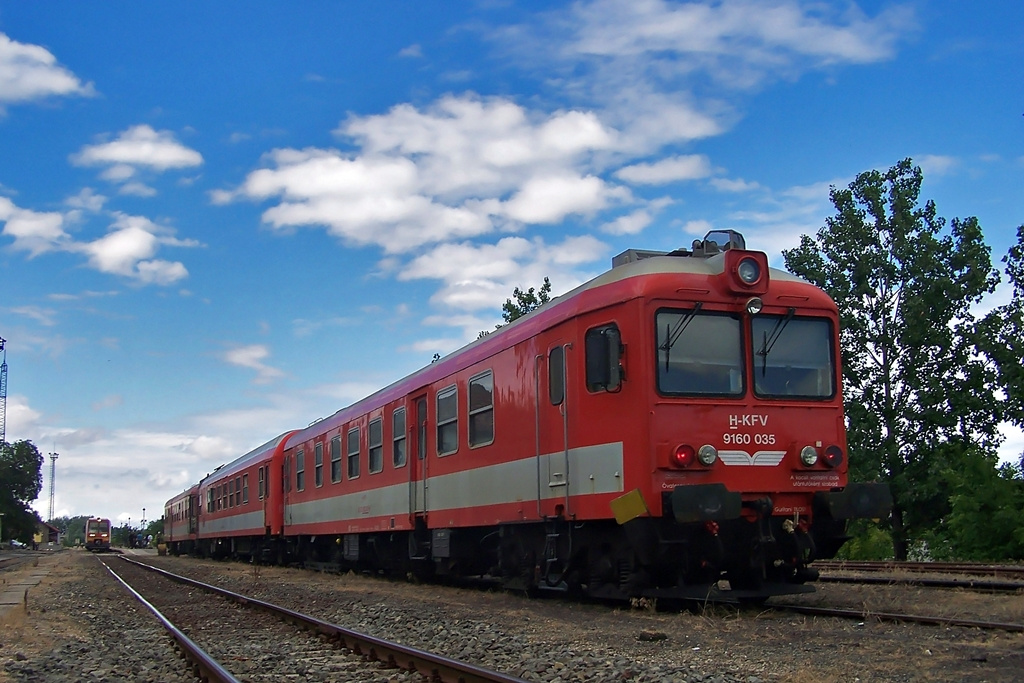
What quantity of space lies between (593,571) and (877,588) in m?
3.71

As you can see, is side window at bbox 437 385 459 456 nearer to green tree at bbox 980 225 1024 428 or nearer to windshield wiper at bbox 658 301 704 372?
windshield wiper at bbox 658 301 704 372

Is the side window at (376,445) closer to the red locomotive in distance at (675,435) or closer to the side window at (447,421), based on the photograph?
the side window at (447,421)

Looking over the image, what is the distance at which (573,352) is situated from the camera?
33.7 feet

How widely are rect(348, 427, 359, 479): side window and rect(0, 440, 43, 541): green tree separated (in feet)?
298

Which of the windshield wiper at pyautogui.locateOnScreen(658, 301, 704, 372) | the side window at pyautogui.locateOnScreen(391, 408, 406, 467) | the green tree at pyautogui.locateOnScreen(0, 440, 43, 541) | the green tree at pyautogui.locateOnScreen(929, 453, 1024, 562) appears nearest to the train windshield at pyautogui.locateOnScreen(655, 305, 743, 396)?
the windshield wiper at pyautogui.locateOnScreen(658, 301, 704, 372)

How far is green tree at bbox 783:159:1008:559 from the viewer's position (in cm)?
2372

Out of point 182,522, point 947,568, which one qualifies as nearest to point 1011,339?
point 947,568

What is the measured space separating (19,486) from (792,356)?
400 feet

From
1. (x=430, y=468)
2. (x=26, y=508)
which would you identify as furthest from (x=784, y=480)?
(x=26, y=508)

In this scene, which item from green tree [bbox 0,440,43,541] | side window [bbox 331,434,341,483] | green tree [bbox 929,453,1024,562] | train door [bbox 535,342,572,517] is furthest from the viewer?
green tree [bbox 0,440,43,541]

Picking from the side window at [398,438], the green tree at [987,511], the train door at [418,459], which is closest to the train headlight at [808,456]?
the train door at [418,459]

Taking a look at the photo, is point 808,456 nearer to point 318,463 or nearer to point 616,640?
point 616,640

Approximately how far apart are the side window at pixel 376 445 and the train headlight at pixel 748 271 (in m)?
8.24

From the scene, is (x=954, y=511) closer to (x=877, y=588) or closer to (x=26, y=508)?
(x=877, y=588)
